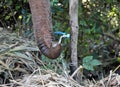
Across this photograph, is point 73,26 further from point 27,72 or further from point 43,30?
point 43,30

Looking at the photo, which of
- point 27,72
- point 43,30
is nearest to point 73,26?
point 27,72

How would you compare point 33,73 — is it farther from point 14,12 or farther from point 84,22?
point 14,12

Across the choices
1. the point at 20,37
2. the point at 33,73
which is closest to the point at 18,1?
the point at 20,37

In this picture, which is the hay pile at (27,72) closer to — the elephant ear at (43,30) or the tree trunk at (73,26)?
the tree trunk at (73,26)

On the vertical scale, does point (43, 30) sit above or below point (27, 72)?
above

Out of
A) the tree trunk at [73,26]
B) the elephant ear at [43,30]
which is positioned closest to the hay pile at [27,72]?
the tree trunk at [73,26]

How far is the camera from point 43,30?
1186 millimetres

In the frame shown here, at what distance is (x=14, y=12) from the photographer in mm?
2309

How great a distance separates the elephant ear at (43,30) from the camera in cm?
118

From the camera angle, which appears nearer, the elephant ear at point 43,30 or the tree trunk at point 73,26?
the elephant ear at point 43,30

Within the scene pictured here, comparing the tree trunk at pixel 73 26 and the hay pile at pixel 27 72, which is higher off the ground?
the tree trunk at pixel 73 26

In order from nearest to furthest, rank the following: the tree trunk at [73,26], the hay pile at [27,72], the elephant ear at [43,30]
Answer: the elephant ear at [43,30] → the hay pile at [27,72] → the tree trunk at [73,26]

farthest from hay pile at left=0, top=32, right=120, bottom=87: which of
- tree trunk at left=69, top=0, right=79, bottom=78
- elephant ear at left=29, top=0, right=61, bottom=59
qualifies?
elephant ear at left=29, top=0, right=61, bottom=59

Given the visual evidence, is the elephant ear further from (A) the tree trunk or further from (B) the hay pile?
(A) the tree trunk
